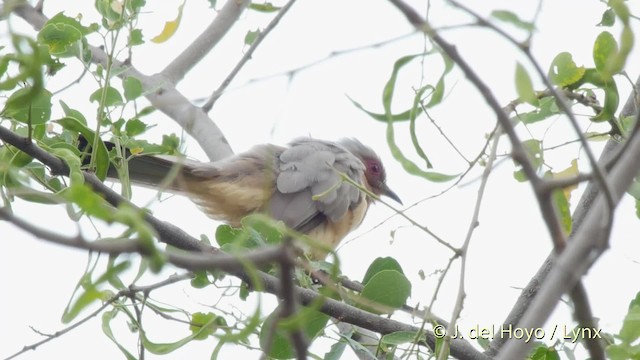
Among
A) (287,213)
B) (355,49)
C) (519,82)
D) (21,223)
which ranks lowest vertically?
(21,223)

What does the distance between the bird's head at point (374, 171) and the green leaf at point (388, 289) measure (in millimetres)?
4969

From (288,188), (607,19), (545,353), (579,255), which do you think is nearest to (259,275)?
(545,353)

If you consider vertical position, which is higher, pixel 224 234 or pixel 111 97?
pixel 111 97

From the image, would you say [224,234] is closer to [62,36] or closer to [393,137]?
[62,36]

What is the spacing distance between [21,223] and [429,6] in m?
1.61

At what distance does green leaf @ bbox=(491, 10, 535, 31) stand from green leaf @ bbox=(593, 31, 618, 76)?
101 centimetres

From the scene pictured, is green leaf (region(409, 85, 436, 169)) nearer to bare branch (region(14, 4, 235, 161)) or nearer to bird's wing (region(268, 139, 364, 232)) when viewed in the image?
bare branch (region(14, 4, 235, 161))

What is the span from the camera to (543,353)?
2971mm

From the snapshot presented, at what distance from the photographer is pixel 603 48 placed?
259 centimetres

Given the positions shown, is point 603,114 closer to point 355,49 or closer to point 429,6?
point 429,6

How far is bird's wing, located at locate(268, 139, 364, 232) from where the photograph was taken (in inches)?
243

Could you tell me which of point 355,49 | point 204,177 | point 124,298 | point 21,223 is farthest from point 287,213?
point 21,223

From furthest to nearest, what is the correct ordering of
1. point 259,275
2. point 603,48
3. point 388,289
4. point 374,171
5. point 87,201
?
point 374,171 < point 388,289 < point 603,48 < point 259,275 < point 87,201

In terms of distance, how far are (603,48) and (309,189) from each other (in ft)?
12.6
